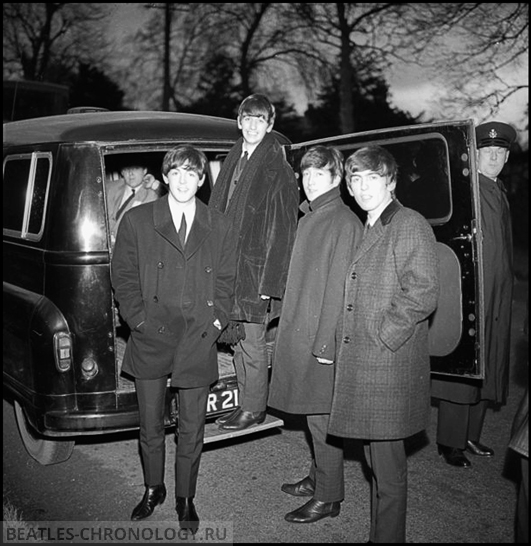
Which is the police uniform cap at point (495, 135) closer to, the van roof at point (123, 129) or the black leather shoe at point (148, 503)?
the van roof at point (123, 129)

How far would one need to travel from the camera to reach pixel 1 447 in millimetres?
5379

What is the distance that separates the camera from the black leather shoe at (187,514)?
389 cm

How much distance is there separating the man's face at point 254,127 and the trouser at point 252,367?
1.19 m

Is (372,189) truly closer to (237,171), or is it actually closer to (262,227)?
(262,227)

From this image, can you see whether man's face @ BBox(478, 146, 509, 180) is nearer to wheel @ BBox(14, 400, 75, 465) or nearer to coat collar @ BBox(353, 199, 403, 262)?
coat collar @ BBox(353, 199, 403, 262)

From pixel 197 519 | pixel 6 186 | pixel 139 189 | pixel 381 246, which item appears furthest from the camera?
pixel 139 189

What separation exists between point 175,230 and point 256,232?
0.57 m

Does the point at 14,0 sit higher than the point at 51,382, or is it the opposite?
the point at 14,0

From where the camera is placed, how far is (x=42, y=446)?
16.1ft

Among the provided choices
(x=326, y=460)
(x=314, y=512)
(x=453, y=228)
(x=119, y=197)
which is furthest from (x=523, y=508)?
(x=119, y=197)

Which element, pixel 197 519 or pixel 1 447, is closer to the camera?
pixel 197 519

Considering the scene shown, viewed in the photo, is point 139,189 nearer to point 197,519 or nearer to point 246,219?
point 246,219

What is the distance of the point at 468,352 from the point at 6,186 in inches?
139

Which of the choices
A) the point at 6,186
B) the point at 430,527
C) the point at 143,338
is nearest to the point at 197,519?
the point at 143,338
